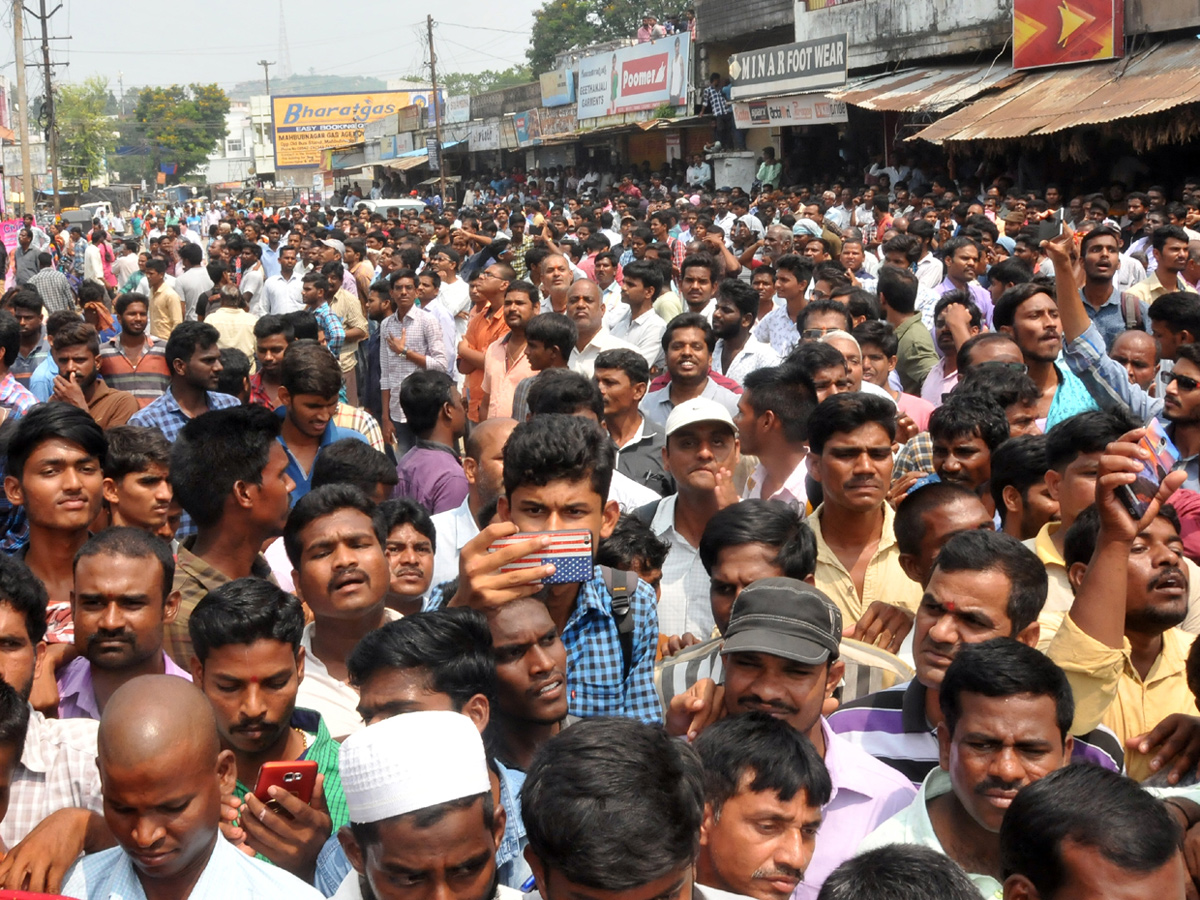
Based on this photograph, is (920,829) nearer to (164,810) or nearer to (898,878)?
(898,878)

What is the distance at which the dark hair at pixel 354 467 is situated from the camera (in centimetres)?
482

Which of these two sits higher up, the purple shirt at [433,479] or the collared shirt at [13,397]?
the collared shirt at [13,397]

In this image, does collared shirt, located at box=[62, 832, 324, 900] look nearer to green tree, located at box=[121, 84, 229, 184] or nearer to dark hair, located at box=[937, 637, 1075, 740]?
dark hair, located at box=[937, 637, 1075, 740]

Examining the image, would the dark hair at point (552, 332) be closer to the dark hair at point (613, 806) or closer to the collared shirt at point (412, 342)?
the collared shirt at point (412, 342)

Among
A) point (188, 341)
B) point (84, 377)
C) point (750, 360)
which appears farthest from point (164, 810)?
point (750, 360)

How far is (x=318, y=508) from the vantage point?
3830mm

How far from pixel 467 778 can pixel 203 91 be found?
124215mm

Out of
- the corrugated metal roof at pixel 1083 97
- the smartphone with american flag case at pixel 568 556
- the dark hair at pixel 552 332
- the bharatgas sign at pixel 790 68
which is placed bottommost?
the smartphone with american flag case at pixel 568 556

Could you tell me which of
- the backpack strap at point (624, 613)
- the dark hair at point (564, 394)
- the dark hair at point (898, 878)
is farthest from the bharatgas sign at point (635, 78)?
the dark hair at point (898, 878)

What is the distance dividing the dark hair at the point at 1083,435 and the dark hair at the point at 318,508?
213cm

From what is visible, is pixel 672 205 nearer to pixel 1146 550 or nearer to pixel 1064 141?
pixel 1064 141

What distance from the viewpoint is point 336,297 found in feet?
36.2

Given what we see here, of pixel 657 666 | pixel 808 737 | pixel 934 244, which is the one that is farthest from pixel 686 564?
pixel 934 244

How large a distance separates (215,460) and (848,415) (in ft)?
6.90
